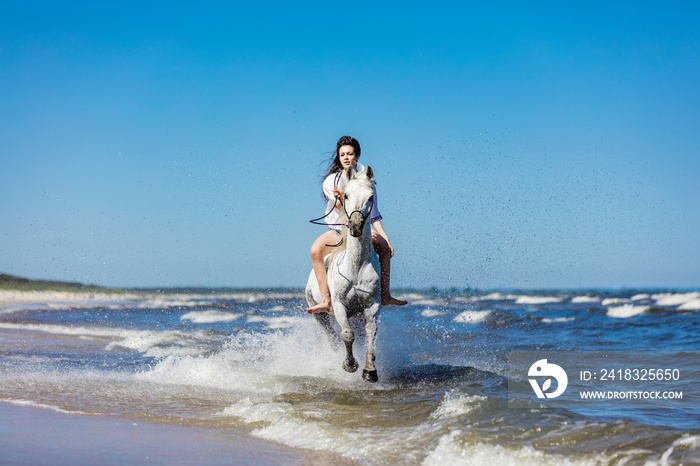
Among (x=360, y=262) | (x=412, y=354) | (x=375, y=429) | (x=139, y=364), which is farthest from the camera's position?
(x=412, y=354)

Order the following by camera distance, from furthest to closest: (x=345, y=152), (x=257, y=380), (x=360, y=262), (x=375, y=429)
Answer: (x=257, y=380), (x=345, y=152), (x=360, y=262), (x=375, y=429)

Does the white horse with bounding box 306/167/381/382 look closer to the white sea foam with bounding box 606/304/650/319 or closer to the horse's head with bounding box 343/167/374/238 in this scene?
the horse's head with bounding box 343/167/374/238

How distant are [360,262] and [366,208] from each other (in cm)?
82

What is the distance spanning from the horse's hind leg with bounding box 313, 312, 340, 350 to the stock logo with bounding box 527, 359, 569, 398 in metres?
2.81

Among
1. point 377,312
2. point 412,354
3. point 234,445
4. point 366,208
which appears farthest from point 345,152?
point 412,354

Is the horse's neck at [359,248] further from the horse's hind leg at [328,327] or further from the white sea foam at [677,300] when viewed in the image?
the white sea foam at [677,300]

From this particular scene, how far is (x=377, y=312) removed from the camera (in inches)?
286

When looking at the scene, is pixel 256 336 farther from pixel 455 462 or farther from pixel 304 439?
pixel 455 462

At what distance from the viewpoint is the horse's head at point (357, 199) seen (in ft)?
20.6

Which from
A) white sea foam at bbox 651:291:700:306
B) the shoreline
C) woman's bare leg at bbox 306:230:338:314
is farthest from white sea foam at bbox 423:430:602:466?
white sea foam at bbox 651:291:700:306

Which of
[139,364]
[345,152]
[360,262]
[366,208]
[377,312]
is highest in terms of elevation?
[345,152]

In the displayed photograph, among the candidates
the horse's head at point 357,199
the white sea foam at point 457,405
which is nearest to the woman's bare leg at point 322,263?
the horse's head at point 357,199

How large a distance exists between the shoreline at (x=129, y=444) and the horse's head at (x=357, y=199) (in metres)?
2.27

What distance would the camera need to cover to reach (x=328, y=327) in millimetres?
9039
